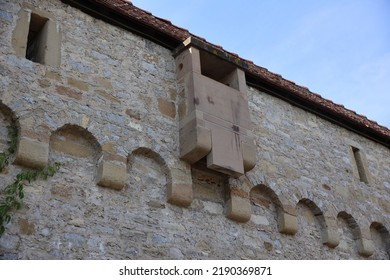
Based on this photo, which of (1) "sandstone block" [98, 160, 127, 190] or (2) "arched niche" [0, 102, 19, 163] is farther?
(1) "sandstone block" [98, 160, 127, 190]

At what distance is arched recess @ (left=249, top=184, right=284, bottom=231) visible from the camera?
725 cm

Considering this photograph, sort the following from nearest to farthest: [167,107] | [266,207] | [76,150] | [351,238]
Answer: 1. [76,150]
2. [167,107]
3. [266,207]
4. [351,238]

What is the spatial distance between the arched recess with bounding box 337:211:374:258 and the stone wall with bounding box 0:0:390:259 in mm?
19

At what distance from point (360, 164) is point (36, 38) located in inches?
204

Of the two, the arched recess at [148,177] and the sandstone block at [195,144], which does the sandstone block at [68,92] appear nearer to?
the arched recess at [148,177]

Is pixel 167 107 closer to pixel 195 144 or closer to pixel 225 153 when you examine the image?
pixel 195 144

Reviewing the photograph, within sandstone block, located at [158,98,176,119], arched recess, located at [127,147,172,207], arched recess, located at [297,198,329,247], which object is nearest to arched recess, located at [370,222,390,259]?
arched recess, located at [297,198,329,247]

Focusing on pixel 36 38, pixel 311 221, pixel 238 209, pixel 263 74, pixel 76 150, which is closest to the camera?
pixel 76 150

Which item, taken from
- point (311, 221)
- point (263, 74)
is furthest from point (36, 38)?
point (311, 221)

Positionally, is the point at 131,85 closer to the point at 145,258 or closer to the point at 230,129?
the point at 230,129

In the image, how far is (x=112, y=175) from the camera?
605cm

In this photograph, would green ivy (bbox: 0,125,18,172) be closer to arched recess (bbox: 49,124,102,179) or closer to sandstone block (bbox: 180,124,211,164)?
arched recess (bbox: 49,124,102,179)

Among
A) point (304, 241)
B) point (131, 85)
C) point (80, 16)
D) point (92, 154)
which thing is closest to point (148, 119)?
point (131, 85)
